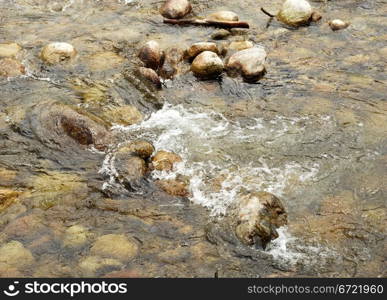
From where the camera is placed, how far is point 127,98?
6.33 meters

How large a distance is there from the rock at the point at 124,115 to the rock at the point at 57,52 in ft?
5.15

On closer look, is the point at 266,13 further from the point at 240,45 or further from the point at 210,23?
the point at 240,45

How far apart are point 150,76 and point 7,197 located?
111 inches

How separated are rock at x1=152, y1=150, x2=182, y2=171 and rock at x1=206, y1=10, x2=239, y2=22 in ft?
12.0

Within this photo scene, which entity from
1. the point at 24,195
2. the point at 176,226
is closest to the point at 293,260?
the point at 176,226

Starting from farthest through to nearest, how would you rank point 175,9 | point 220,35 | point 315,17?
point 175,9, point 315,17, point 220,35

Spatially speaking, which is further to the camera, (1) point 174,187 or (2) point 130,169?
(2) point 130,169

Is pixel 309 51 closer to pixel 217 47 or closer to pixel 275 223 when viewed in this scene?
pixel 217 47

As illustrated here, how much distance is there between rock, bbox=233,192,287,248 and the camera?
4.23m

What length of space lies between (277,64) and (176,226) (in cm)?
368

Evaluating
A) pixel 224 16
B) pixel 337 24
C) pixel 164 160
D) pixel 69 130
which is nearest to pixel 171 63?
pixel 224 16

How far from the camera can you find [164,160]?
17.1 feet

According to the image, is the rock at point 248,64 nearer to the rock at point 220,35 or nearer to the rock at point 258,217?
the rock at point 220,35

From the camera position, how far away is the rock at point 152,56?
22.9 feet
